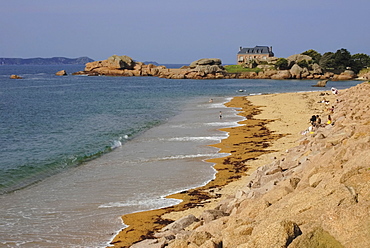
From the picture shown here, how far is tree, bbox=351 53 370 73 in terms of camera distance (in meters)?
114

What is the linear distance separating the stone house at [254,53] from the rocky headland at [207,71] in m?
15.3

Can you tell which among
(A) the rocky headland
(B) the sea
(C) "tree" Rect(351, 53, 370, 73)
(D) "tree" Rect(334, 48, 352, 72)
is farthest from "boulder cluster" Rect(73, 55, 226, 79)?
(B) the sea

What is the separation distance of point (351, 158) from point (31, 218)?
31.6 feet

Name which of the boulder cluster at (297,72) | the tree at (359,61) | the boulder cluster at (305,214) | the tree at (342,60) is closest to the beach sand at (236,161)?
the boulder cluster at (305,214)

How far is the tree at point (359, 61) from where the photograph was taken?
375 ft

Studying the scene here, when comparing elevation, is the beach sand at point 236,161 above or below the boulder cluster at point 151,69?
below

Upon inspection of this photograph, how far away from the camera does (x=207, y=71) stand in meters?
126

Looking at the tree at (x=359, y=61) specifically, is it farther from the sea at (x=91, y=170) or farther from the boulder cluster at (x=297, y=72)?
the sea at (x=91, y=170)

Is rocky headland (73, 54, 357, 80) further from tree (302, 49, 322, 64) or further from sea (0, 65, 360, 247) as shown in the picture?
sea (0, 65, 360, 247)

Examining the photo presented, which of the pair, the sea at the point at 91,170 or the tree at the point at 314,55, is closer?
the sea at the point at 91,170

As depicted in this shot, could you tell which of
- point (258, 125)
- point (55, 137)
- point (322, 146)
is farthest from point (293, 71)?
point (322, 146)

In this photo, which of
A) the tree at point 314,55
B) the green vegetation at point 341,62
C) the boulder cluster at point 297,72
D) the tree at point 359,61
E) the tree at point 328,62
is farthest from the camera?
the tree at point 314,55

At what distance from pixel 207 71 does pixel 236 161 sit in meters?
107

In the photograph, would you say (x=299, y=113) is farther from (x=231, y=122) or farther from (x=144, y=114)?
(x=144, y=114)
